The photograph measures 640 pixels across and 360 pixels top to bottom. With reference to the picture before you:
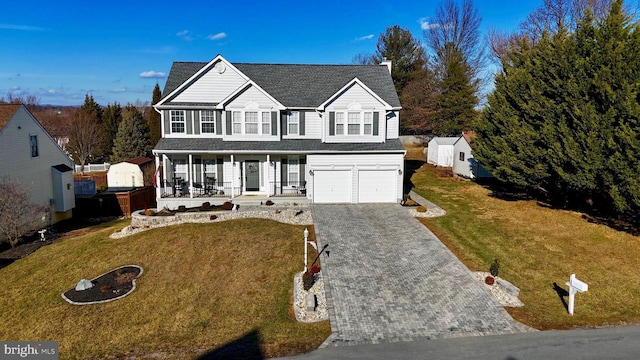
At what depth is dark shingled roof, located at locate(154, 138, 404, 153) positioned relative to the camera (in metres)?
25.3

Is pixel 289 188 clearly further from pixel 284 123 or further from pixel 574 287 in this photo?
pixel 574 287

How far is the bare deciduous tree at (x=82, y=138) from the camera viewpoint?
4791 centimetres

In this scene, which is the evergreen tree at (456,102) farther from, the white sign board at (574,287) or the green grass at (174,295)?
the white sign board at (574,287)

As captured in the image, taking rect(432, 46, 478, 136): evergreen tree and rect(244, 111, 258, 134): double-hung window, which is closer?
rect(244, 111, 258, 134): double-hung window

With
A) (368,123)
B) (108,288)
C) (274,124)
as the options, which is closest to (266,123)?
(274,124)

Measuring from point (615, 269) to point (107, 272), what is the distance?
21.6m

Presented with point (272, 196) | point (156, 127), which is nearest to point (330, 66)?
point (272, 196)

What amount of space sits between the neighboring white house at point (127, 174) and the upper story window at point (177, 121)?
14120mm

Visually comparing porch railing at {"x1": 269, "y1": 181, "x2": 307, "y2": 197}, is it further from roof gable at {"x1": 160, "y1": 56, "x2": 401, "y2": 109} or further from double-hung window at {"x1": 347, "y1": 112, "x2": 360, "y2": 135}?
roof gable at {"x1": 160, "y1": 56, "x2": 401, "y2": 109}

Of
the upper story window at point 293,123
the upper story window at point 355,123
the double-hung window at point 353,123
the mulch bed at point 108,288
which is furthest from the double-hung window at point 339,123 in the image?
the mulch bed at point 108,288

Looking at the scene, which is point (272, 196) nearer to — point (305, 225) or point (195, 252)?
point (305, 225)

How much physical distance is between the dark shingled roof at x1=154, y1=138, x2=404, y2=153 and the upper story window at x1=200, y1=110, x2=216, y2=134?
0.62m

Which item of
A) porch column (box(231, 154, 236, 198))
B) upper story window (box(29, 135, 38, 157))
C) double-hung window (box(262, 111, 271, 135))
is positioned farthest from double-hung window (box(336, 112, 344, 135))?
upper story window (box(29, 135, 38, 157))

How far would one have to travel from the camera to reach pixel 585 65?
19859 mm
